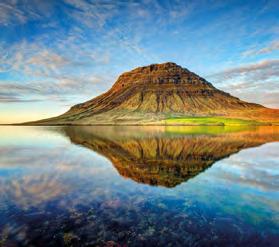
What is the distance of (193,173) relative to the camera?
26641mm

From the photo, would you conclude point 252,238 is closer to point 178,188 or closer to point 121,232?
point 121,232

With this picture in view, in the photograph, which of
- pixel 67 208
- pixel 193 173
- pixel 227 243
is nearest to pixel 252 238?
pixel 227 243

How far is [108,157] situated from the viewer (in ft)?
123

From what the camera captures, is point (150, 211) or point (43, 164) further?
point (43, 164)

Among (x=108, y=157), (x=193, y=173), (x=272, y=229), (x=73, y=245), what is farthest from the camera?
(x=108, y=157)

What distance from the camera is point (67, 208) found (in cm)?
1647

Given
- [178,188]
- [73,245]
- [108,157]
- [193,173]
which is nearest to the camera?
[73,245]

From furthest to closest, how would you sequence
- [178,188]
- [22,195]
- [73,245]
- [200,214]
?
[178,188], [22,195], [200,214], [73,245]

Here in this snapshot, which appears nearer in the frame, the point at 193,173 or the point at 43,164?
the point at 193,173

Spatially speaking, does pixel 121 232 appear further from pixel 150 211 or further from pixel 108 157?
pixel 108 157

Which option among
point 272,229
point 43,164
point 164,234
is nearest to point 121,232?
point 164,234

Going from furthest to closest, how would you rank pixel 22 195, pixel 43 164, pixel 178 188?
pixel 43 164, pixel 178 188, pixel 22 195

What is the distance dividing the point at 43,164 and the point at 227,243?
26401mm

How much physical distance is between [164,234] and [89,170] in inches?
698
